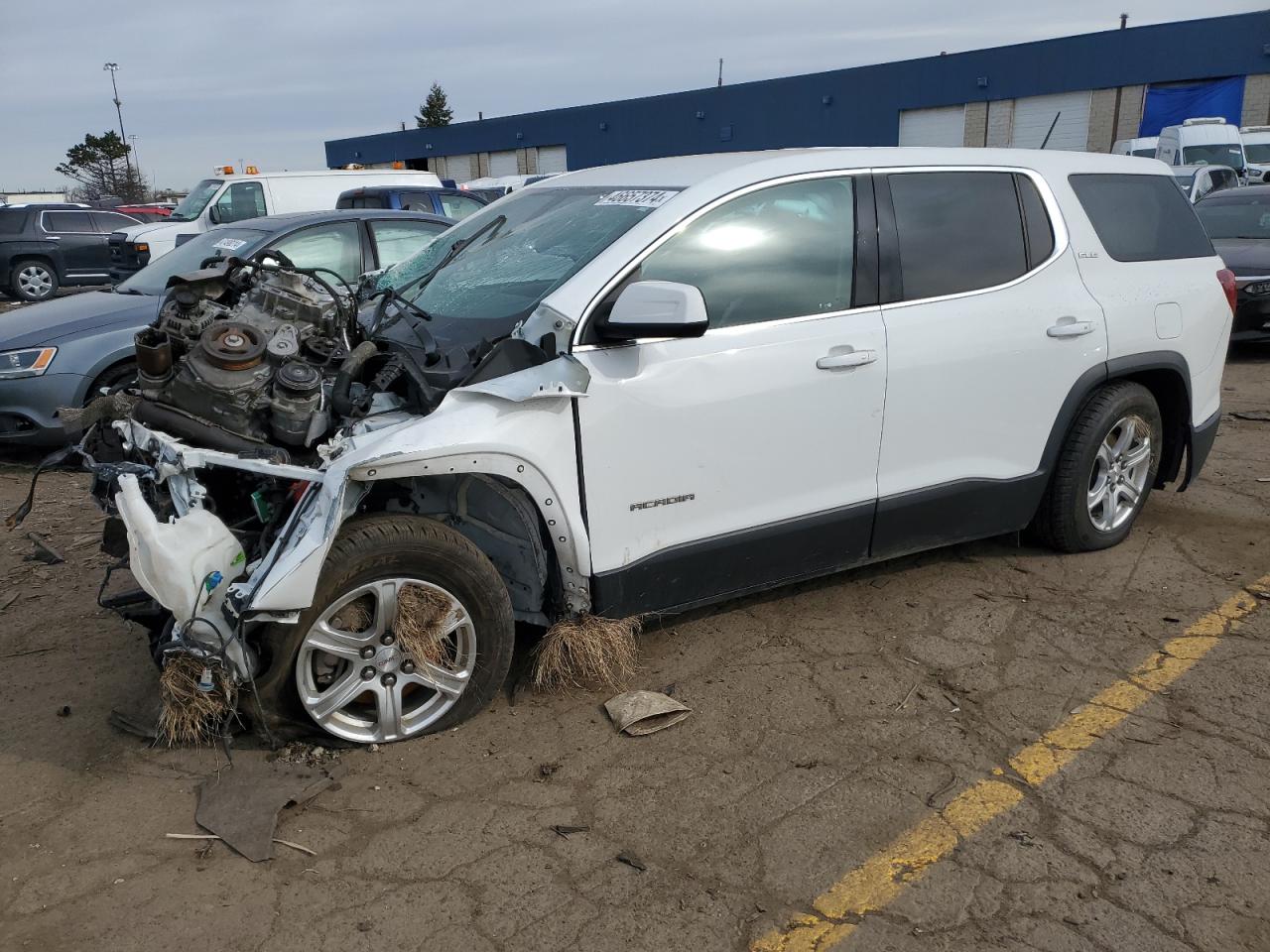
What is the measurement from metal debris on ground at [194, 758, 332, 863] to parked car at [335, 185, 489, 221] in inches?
419

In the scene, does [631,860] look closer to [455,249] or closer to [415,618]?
[415,618]

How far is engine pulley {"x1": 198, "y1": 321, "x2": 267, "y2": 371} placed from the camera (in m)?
3.63

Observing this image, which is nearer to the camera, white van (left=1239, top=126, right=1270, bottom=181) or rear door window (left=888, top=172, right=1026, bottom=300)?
rear door window (left=888, top=172, right=1026, bottom=300)

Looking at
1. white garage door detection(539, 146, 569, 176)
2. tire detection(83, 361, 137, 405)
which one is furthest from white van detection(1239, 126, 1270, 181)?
white garage door detection(539, 146, 569, 176)

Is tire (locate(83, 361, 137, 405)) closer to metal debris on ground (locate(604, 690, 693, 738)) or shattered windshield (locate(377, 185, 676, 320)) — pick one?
shattered windshield (locate(377, 185, 676, 320))

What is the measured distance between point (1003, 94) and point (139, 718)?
32.7 meters

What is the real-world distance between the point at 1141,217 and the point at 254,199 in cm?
1245

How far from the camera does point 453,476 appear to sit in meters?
3.58

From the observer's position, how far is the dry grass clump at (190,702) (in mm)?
3258

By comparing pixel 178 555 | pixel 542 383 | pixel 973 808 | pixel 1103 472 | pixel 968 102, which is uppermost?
pixel 968 102

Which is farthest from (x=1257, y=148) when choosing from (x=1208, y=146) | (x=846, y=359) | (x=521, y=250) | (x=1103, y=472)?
(x=521, y=250)

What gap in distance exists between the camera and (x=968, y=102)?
31828 millimetres

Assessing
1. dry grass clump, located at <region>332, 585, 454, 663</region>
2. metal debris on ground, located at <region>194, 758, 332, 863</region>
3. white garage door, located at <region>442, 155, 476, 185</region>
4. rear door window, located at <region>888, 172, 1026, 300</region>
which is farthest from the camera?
white garage door, located at <region>442, 155, 476, 185</region>

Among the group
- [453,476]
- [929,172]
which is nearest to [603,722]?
[453,476]
